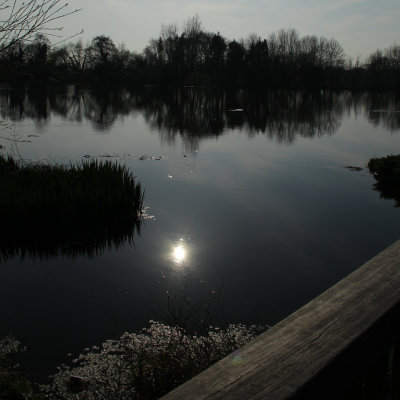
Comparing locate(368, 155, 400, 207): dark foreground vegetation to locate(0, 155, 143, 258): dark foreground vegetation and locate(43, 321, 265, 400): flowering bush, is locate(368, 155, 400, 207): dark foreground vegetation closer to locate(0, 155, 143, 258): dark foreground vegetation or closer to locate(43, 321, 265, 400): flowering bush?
locate(0, 155, 143, 258): dark foreground vegetation

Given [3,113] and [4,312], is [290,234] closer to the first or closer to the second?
[4,312]

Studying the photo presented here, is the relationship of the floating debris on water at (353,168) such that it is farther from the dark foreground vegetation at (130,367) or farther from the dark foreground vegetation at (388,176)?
the dark foreground vegetation at (130,367)

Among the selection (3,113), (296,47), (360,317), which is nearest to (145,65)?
(296,47)

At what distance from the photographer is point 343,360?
1.00 meters

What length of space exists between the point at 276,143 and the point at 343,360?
76.4ft

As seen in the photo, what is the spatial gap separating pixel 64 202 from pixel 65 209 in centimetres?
17

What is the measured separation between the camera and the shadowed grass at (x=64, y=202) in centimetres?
858

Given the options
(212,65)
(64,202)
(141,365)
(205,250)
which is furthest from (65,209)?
(212,65)

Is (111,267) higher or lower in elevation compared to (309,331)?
lower

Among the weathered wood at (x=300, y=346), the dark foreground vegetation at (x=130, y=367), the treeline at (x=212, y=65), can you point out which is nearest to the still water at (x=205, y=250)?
the dark foreground vegetation at (x=130, y=367)

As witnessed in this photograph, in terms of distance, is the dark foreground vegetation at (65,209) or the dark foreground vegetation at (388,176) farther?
the dark foreground vegetation at (388,176)

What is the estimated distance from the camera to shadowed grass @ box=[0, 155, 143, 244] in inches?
338

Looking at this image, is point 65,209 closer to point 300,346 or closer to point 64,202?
point 64,202

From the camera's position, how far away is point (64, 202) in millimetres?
8664
